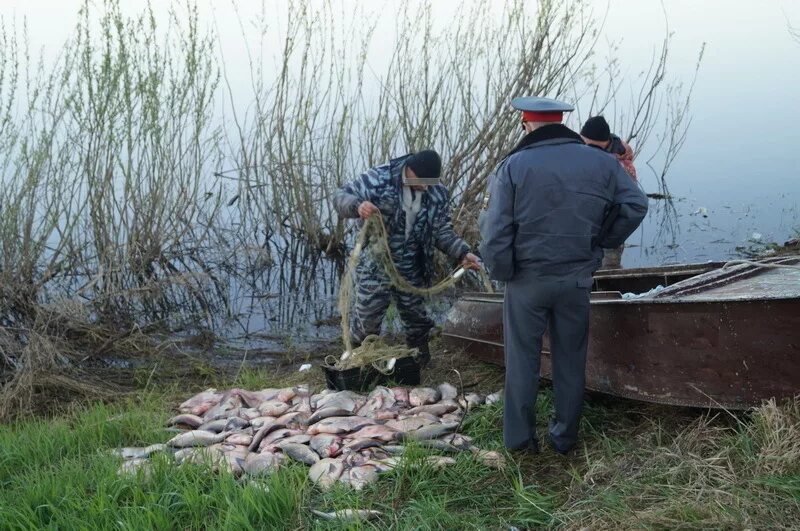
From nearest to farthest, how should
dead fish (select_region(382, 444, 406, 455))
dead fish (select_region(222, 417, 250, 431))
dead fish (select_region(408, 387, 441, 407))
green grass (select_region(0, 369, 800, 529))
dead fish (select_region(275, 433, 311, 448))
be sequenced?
green grass (select_region(0, 369, 800, 529)) < dead fish (select_region(382, 444, 406, 455)) < dead fish (select_region(275, 433, 311, 448)) < dead fish (select_region(222, 417, 250, 431)) < dead fish (select_region(408, 387, 441, 407))

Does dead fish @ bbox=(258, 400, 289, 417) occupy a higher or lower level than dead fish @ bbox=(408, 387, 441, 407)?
lower

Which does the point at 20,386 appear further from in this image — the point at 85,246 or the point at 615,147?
the point at 615,147

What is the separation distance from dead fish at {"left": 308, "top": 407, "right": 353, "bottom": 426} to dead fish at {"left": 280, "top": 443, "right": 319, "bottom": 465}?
0.48 meters

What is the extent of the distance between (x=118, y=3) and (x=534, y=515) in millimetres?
7431

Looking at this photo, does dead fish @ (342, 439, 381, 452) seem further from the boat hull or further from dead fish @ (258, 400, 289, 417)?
the boat hull

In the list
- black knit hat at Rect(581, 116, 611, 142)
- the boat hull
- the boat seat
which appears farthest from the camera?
black knit hat at Rect(581, 116, 611, 142)

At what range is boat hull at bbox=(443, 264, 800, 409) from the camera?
4.43 metres

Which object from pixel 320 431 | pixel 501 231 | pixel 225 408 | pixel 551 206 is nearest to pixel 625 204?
pixel 551 206

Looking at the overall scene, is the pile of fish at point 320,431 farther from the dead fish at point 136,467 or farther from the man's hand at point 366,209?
the man's hand at point 366,209

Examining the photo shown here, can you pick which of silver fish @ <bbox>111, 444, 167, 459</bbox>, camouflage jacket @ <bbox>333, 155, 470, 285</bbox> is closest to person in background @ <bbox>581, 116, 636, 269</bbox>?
camouflage jacket @ <bbox>333, 155, 470, 285</bbox>

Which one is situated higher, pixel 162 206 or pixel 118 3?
pixel 118 3

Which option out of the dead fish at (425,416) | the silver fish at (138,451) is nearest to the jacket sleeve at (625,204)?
the dead fish at (425,416)

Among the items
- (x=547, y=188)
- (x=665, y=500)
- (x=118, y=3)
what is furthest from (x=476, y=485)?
(x=118, y=3)

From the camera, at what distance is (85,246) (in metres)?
10.3
